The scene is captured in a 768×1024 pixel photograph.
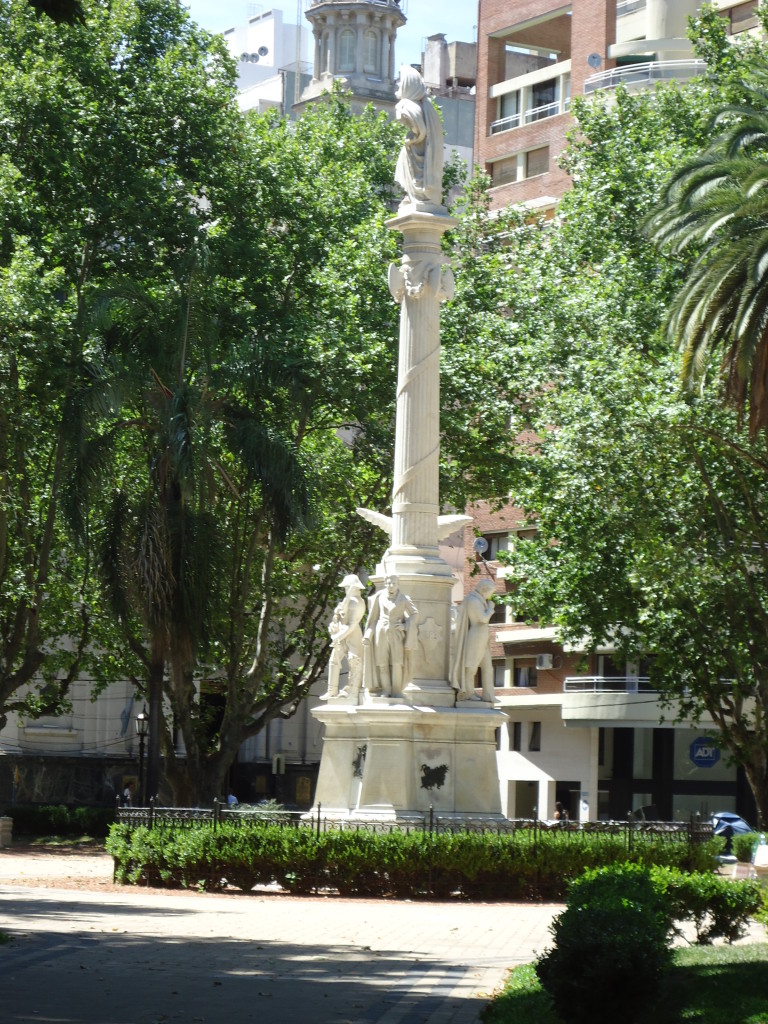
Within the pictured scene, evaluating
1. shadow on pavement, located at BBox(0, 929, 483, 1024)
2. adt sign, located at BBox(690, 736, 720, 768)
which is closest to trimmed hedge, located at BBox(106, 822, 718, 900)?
shadow on pavement, located at BBox(0, 929, 483, 1024)

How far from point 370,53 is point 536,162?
119 feet

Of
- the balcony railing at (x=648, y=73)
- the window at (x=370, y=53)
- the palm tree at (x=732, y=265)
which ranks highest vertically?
the window at (x=370, y=53)

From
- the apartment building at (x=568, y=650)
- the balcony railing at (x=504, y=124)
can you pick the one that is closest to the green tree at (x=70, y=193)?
the apartment building at (x=568, y=650)

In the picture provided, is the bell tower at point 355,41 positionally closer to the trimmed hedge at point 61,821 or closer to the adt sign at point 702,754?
the adt sign at point 702,754

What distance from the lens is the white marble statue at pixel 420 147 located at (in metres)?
23.2

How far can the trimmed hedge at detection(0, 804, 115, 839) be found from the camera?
3972 centimetres

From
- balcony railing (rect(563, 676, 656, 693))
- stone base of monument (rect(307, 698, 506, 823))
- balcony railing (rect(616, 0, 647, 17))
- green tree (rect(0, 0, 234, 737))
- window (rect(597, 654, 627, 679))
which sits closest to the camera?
stone base of monument (rect(307, 698, 506, 823))

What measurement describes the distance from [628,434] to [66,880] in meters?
14.3

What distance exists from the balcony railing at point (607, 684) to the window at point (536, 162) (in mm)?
17608

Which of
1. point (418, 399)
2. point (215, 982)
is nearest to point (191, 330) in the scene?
point (418, 399)

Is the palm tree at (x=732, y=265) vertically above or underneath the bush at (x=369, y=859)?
above

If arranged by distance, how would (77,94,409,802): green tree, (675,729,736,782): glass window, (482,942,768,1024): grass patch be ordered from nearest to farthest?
(482,942,768,1024): grass patch < (77,94,409,802): green tree < (675,729,736,782): glass window

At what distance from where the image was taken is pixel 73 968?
12.3m

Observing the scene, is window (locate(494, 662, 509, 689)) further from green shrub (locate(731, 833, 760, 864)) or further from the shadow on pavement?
the shadow on pavement
